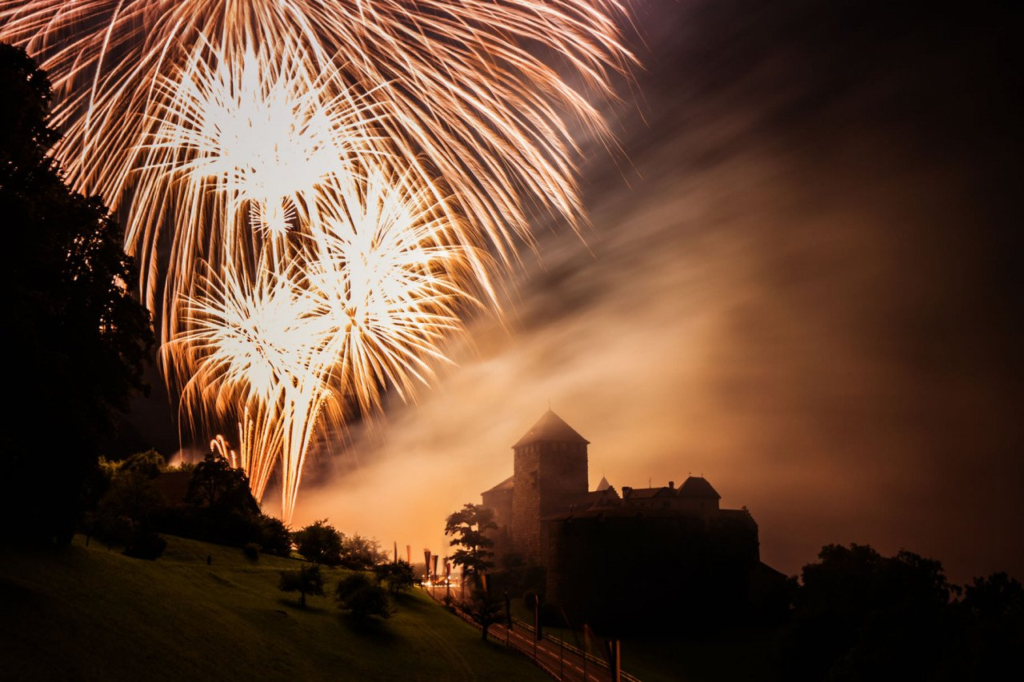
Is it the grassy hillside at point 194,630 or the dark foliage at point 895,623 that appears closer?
the grassy hillside at point 194,630

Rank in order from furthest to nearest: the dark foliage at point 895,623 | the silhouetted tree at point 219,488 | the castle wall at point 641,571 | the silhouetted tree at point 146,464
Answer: the silhouetted tree at point 146,464 → the castle wall at point 641,571 → the silhouetted tree at point 219,488 → the dark foliage at point 895,623

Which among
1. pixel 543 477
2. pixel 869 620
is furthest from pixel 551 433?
pixel 869 620

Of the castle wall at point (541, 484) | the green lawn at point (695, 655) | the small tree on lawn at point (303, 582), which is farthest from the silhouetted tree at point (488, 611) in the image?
the castle wall at point (541, 484)

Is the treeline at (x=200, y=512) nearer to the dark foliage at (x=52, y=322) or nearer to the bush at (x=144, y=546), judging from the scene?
the bush at (x=144, y=546)

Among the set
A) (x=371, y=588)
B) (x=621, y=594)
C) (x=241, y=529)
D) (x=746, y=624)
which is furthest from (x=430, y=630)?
(x=746, y=624)

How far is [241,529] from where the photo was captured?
43.4 m

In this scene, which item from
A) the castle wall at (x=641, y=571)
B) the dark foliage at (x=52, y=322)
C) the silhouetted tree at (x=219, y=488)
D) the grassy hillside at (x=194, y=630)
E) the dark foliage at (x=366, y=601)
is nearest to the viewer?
the grassy hillside at (x=194, y=630)

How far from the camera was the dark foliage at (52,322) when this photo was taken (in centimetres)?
1603

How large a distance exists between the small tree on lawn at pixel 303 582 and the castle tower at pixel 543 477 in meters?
48.8

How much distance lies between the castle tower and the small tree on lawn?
48839 mm

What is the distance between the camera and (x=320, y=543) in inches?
1797

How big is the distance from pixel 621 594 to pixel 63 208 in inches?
1855

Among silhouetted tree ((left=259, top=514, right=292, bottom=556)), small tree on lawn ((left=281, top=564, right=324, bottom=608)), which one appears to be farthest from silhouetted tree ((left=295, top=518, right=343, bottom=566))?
small tree on lawn ((left=281, top=564, right=324, bottom=608))

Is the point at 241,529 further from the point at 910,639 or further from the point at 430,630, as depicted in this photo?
the point at 910,639
